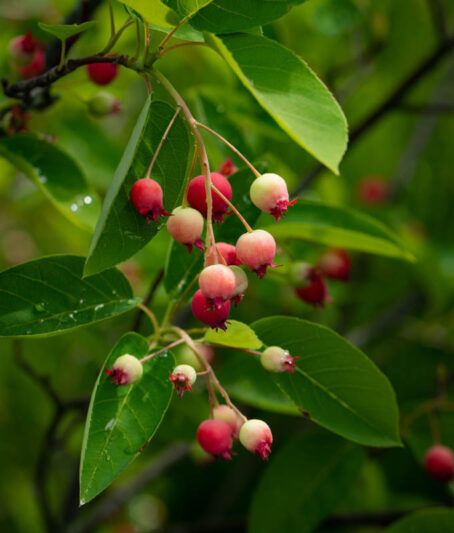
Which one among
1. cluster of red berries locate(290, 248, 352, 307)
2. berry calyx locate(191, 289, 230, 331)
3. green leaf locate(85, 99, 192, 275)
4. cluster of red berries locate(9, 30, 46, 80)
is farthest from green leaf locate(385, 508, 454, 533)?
cluster of red berries locate(9, 30, 46, 80)

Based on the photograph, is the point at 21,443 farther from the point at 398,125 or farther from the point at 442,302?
the point at 398,125

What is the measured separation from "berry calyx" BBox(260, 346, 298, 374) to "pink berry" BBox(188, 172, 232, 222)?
11.1 inches

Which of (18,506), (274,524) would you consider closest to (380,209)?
(274,524)

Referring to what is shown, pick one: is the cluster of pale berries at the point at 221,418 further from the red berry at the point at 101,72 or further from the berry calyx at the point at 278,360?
the red berry at the point at 101,72

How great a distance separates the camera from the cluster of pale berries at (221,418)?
998mm

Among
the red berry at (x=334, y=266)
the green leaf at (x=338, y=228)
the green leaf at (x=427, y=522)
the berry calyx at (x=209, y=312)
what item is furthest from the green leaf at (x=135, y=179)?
the green leaf at (x=427, y=522)

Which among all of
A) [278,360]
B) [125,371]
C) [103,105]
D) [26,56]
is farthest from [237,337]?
[26,56]

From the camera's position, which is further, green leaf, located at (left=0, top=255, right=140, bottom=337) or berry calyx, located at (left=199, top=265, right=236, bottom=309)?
green leaf, located at (left=0, top=255, right=140, bottom=337)

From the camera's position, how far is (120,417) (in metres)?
1.00

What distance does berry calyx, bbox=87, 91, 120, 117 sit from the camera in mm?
1452

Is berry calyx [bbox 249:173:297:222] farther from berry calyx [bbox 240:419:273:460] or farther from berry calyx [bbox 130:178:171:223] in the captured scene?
berry calyx [bbox 240:419:273:460]

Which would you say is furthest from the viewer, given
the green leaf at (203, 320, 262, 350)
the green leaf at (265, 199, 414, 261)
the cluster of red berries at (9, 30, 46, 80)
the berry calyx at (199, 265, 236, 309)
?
the green leaf at (265, 199, 414, 261)

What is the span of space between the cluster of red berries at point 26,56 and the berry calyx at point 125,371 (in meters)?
0.78

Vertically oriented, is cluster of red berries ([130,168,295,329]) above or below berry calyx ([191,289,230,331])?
above
